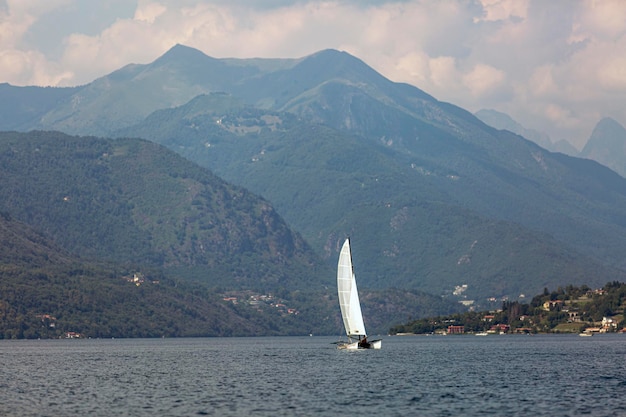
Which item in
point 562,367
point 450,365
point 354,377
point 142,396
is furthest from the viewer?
point 450,365

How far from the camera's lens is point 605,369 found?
17775 centimetres

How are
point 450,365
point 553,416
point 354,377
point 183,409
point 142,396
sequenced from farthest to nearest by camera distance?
point 450,365, point 354,377, point 142,396, point 183,409, point 553,416

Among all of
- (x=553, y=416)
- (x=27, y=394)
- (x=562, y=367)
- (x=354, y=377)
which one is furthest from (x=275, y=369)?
(x=553, y=416)

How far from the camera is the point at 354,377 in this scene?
167 m

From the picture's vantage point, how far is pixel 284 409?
12606cm

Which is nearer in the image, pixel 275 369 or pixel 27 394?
pixel 27 394

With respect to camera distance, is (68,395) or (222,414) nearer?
(222,414)

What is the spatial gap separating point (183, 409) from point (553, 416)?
35995mm

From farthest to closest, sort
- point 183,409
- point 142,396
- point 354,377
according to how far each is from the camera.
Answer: point 354,377, point 142,396, point 183,409

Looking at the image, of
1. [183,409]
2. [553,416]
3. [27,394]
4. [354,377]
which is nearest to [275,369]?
[354,377]

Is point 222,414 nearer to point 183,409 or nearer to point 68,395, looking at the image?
point 183,409

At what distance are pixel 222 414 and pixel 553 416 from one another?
31062mm

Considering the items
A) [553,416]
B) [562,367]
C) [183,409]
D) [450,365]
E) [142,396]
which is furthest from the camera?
[450,365]

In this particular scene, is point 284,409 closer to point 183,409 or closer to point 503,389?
point 183,409
